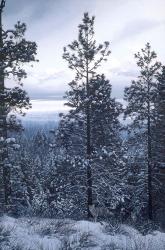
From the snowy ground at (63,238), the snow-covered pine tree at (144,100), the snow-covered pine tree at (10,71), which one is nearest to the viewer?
the snowy ground at (63,238)

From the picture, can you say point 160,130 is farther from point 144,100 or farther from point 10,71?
point 10,71

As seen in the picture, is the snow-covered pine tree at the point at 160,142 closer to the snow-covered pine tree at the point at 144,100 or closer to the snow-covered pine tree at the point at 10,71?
the snow-covered pine tree at the point at 144,100

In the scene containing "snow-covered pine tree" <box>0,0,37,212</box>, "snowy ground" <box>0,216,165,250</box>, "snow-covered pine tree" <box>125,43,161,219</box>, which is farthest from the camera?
"snow-covered pine tree" <box>125,43,161,219</box>

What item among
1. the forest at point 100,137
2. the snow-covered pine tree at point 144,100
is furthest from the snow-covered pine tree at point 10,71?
the snow-covered pine tree at point 144,100

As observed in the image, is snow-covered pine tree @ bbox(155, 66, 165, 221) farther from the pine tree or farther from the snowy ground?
the snowy ground

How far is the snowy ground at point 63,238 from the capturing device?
7762 millimetres

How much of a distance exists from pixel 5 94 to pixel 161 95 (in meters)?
13.2

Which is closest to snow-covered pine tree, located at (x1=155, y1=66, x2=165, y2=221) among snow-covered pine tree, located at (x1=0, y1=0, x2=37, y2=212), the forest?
the forest

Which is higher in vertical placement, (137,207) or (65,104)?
(65,104)

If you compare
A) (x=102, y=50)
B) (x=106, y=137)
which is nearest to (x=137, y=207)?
(x=106, y=137)

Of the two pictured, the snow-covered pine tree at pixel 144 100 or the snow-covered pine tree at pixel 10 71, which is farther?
the snow-covered pine tree at pixel 144 100

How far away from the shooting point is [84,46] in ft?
69.9

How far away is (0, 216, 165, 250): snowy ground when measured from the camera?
25.5 ft

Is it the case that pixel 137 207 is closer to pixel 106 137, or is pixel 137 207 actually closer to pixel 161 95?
pixel 106 137
